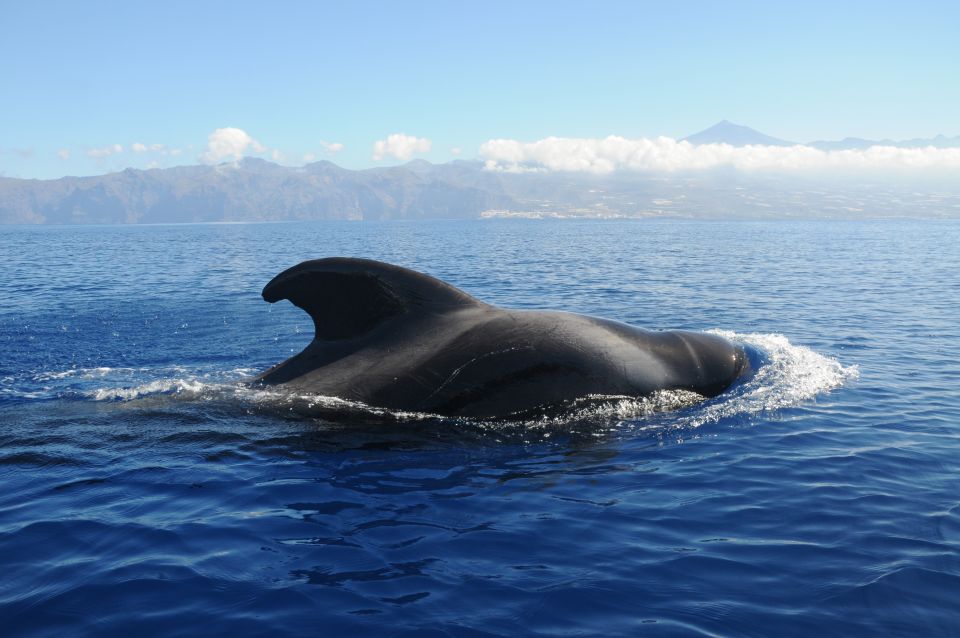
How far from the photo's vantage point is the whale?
11.0 meters

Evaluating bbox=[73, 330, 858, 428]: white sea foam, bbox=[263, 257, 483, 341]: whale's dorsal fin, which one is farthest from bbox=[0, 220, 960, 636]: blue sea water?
bbox=[263, 257, 483, 341]: whale's dorsal fin

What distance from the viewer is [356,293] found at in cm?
1166

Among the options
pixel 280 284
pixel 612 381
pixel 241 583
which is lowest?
pixel 241 583

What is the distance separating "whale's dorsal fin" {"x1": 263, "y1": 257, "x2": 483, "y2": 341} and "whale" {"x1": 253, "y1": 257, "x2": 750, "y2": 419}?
2cm

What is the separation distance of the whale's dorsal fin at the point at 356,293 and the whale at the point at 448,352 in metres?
0.02

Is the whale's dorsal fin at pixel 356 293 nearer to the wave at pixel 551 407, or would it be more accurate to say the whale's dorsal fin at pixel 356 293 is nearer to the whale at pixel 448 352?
the whale at pixel 448 352

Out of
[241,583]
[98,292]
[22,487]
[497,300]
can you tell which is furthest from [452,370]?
[98,292]

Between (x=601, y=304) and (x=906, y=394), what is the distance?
16.3 meters

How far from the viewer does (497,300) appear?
32875 mm

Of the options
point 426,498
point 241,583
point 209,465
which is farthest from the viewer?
point 209,465

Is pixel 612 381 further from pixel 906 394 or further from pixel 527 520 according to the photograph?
pixel 906 394

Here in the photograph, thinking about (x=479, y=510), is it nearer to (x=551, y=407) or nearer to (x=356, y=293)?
(x=551, y=407)

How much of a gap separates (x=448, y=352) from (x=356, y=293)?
6.12 feet

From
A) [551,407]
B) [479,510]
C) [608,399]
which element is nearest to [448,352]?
[551,407]
